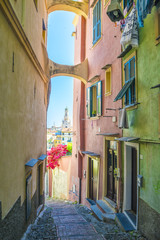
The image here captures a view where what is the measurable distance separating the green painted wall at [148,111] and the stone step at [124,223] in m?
1.09

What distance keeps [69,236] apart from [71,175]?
33.4 ft

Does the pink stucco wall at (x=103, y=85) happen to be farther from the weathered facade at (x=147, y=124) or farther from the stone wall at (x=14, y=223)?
the stone wall at (x=14, y=223)

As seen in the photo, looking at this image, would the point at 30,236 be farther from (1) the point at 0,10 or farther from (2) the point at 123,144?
(1) the point at 0,10

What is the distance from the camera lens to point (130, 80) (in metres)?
7.00

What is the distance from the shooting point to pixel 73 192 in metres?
15.1

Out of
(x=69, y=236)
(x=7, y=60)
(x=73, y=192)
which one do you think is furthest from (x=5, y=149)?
(x=73, y=192)

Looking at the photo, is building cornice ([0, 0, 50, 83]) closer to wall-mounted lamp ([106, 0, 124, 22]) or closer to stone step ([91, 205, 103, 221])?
wall-mounted lamp ([106, 0, 124, 22])

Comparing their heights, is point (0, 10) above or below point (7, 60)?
above

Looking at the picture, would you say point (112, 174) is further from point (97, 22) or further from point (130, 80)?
point (97, 22)

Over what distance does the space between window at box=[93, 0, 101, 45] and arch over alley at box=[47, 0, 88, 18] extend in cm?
147

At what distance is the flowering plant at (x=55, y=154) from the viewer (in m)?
18.0

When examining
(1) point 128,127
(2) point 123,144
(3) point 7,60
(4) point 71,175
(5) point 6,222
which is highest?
(3) point 7,60

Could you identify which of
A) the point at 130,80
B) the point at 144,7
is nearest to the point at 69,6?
the point at 130,80

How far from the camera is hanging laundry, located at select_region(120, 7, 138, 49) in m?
6.24
